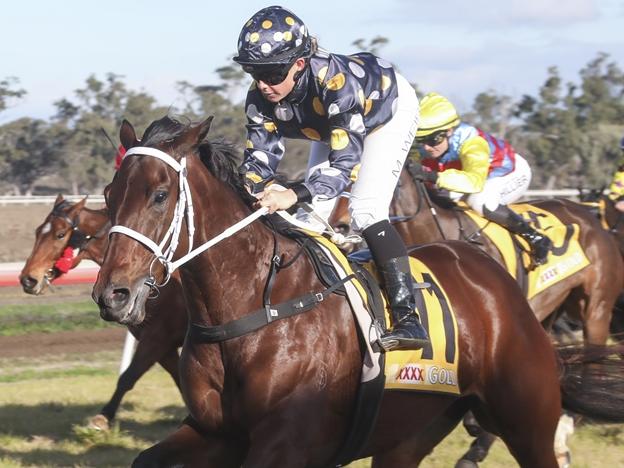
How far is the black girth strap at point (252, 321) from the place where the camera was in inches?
145

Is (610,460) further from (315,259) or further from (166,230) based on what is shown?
(166,230)

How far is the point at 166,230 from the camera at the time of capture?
3.47 meters

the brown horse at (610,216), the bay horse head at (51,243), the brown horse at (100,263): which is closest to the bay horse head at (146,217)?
the brown horse at (100,263)

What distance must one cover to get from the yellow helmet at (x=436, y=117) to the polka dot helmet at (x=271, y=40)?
295cm

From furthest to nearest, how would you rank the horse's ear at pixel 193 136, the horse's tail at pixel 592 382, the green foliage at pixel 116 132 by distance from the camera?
the green foliage at pixel 116 132 → the horse's tail at pixel 592 382 → the horse's ear at pixel 193 136

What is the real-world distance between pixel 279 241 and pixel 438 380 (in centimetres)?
90

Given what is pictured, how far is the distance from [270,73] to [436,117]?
3026 mm

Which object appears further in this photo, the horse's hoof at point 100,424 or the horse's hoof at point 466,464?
the horse's hoof at point 100,424

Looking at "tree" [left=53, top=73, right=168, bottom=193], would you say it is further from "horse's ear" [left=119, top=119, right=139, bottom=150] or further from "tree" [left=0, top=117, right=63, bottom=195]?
"horse's ear" [left=119, top=119, right=139, bottom=150]

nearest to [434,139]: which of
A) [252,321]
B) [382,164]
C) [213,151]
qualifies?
[382,164]

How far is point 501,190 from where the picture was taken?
7.50m

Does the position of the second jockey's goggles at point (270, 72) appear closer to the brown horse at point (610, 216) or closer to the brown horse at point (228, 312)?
the brown horse at point (228, 312)

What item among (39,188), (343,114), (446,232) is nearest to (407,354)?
(343,114)

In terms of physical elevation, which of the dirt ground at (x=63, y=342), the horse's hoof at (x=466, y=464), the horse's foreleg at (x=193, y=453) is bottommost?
the dirt ground at (x=63, y=342)
